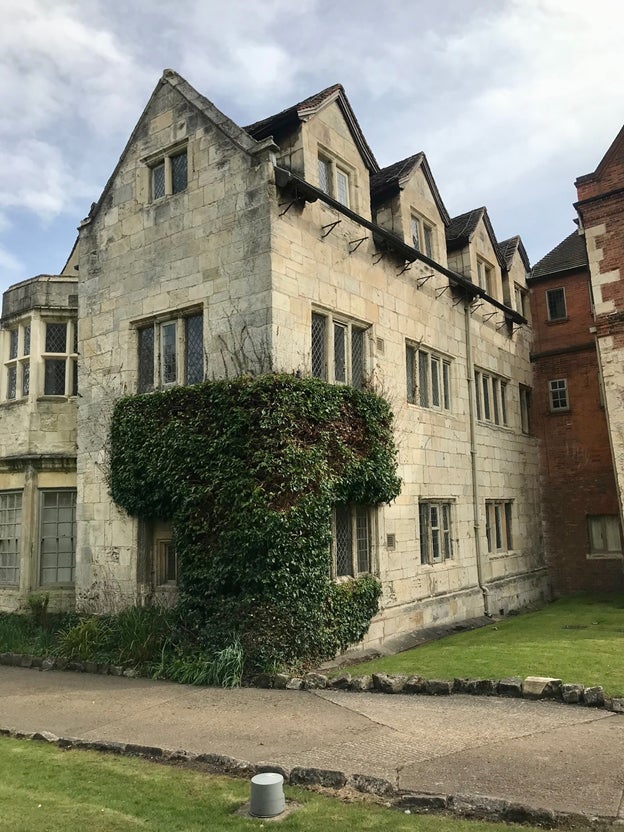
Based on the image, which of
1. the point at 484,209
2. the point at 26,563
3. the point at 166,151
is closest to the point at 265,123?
the point at 166,151

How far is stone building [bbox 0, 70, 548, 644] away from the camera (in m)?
12.4

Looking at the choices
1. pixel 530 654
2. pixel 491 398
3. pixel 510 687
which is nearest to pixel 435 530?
pixel 530 654

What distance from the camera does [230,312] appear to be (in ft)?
40.3

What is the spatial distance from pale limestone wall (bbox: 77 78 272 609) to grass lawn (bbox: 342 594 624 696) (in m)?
5.69

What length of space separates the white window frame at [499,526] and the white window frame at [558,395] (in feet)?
14.4

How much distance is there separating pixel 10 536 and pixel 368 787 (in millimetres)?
11724

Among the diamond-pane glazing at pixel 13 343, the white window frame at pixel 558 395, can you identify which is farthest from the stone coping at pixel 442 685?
the white window frame at pixel 558 395

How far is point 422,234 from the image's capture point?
17.1 metres

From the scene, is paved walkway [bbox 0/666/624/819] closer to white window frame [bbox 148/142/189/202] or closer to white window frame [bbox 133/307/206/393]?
white window frame [bbox 133/307/206/393]

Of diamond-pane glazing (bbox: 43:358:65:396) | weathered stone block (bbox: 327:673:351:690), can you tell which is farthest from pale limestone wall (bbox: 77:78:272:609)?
weathered stone block (bbox: 327:673:351:690)

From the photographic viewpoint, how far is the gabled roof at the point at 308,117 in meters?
13.2

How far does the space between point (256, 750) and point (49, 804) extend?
7.23ft

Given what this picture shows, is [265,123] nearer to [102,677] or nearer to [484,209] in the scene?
[484,209]

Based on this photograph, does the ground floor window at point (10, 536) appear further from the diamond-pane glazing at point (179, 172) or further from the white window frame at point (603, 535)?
the white window frame at point (603, 535)
